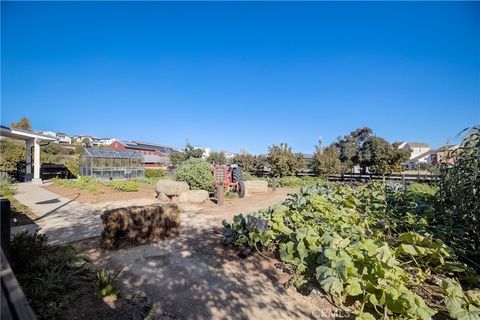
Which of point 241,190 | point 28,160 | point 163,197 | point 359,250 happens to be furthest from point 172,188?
point 28,160

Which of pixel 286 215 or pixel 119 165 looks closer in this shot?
pixel 286 215

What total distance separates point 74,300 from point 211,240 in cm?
285

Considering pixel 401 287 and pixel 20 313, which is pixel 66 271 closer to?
pixel 20 313

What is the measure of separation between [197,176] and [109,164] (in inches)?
512

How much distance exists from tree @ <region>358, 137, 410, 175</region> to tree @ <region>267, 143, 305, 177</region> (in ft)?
20.9

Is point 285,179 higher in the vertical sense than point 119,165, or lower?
lower

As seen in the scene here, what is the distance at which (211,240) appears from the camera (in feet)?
17.0

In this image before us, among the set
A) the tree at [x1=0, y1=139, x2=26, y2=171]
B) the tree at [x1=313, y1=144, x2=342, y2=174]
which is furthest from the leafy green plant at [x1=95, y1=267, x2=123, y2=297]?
the tree at [x1=0, y1=139, x2=26, y2=171]

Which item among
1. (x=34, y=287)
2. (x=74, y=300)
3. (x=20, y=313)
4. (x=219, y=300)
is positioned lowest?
(x=219, y=300)

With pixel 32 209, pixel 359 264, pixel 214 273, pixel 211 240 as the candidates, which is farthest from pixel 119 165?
pixel 359 264

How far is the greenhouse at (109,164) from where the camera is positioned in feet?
62.4

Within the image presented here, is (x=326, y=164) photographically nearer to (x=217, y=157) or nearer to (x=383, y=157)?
(x=383, y=157)

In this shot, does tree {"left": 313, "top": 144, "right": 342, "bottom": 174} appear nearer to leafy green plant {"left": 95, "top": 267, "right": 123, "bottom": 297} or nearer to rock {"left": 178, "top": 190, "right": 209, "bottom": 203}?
rock {"left": 178, "top": 190, "right": 209, "bottom": 203}

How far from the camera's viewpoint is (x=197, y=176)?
1100 centimetres
